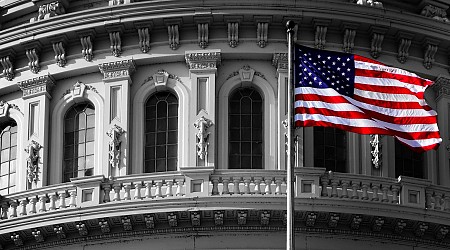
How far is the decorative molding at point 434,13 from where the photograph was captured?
5472 cm

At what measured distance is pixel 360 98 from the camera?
46.3m

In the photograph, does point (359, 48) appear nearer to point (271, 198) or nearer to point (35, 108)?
point (271, 198)

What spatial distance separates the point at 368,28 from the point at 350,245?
22.3ft

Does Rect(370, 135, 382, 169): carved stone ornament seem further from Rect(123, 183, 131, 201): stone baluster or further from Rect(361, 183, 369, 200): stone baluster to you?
Rect(123, 183, 131, 201): stone baluster

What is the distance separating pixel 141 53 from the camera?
2094 inches

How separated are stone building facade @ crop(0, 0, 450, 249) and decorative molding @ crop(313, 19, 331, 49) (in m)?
0.04

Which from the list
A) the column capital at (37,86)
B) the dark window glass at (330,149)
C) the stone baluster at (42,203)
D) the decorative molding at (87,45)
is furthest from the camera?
the column capital at (37,86)

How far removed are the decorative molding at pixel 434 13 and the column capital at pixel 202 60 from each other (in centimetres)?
660

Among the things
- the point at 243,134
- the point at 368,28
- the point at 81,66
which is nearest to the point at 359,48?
the point at 368,28

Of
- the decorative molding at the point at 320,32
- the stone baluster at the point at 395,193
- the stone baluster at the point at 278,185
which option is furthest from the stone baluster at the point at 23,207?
the stone baluster at the point at 395,193

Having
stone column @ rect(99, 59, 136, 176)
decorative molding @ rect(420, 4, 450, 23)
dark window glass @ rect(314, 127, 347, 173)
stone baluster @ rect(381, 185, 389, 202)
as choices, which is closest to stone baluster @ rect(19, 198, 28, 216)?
stone column @ rect(99, 59, 136, 176)

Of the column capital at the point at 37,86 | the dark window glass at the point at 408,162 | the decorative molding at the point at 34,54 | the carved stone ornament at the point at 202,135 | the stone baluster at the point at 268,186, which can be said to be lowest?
the stone baluster at the point at 268,186

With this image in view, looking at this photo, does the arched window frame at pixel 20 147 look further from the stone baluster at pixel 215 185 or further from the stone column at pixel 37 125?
the stone baluster at pixel 215 185

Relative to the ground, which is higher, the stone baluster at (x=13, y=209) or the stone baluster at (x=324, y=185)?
the stone baluster at (x=324, y=185)
